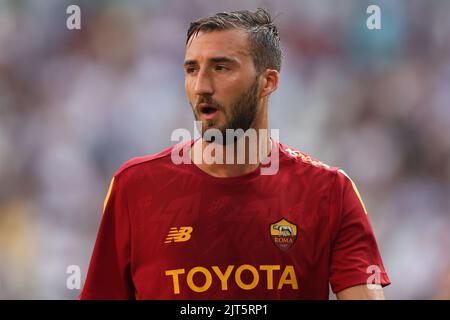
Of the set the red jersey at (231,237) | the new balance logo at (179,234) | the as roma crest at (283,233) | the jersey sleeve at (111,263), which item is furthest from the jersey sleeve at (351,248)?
the jersey sleeve at (111,263)

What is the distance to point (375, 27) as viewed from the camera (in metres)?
5.27

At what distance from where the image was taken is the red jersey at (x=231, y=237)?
2584 mm

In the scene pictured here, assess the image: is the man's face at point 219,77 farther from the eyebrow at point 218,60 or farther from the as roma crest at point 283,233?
the as roma crest at point 283,233

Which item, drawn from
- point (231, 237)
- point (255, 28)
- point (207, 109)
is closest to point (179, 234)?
point (231, 237)

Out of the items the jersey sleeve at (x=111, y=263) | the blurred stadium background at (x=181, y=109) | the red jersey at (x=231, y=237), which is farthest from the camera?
the blurred stadium background at (x=181, y=109)

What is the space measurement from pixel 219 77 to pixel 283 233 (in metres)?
0.62

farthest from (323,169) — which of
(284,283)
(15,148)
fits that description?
(15,148)

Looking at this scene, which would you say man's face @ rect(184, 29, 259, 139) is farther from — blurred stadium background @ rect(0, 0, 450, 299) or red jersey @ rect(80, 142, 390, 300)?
blurred stadium background @ rect(0, 0, 450, 299)

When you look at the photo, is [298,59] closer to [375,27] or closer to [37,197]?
[375,27]

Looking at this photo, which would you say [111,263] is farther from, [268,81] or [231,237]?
[268,81]

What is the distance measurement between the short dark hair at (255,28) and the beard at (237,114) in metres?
0.11

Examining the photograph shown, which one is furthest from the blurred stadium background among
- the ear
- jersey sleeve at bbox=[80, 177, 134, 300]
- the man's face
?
the man's face

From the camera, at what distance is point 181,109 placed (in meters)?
5.19

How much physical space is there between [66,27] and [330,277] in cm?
333
